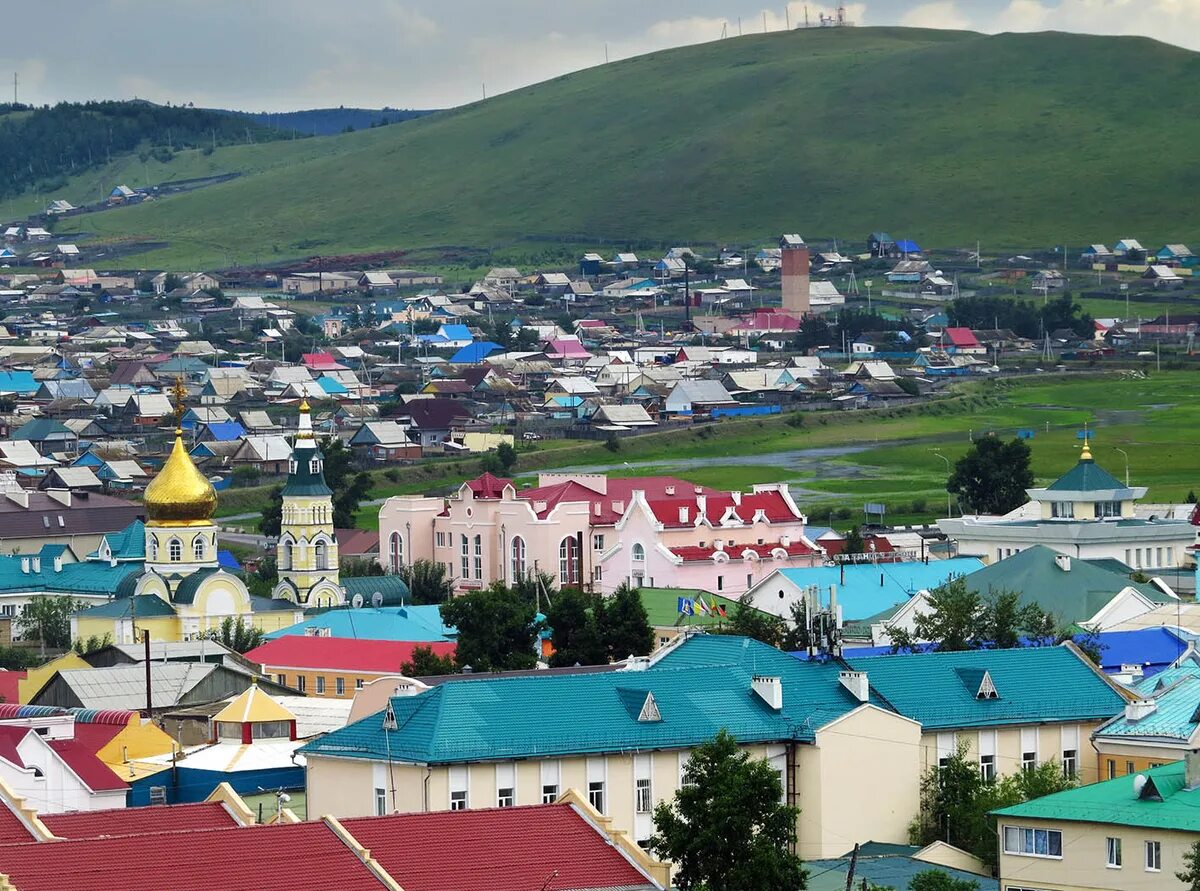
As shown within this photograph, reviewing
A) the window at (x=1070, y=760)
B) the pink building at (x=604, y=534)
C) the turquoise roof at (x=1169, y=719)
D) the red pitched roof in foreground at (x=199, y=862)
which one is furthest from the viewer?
the pink building at (x=604, y=534)

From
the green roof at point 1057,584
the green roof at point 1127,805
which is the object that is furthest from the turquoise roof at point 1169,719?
the green roof at point 1057,584

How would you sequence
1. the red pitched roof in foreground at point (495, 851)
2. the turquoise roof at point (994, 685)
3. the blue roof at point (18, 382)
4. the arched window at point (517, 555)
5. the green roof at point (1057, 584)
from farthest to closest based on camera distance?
the blue roof at point (18, 382)
the arched window at point (517, 555)
the green roof at point (1057, 584)
the turquoise roof at point (994, 685)
the red pitched roof in foreground at point (495, 851)

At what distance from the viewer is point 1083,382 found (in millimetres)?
154250

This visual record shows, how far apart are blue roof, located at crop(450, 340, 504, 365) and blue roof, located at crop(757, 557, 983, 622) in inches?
4075

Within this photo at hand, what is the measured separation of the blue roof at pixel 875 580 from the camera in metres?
71.4

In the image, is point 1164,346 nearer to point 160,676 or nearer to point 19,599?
point 19,599

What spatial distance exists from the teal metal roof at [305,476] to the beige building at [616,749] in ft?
129

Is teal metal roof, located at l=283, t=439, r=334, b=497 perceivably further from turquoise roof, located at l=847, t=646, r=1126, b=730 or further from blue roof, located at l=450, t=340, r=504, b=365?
blue roof, located at l=450, t=340, r=504, b=365

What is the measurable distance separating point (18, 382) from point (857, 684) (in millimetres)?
125892

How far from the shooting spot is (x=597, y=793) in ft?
142

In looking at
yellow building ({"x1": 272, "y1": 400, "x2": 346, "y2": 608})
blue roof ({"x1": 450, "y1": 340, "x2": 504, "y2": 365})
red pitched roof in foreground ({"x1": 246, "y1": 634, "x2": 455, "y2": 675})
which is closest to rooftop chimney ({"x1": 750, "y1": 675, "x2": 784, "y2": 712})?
red pitched roof in foreground ({"x1": 246, "y1": 634, "x2": 455, "y2": 675})

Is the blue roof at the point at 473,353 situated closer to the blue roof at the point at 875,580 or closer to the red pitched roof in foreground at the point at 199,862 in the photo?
the blue roof at the point at 875,580

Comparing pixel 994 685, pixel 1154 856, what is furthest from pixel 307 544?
pixel 1154 856

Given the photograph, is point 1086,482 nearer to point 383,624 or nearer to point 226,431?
point 383,624
